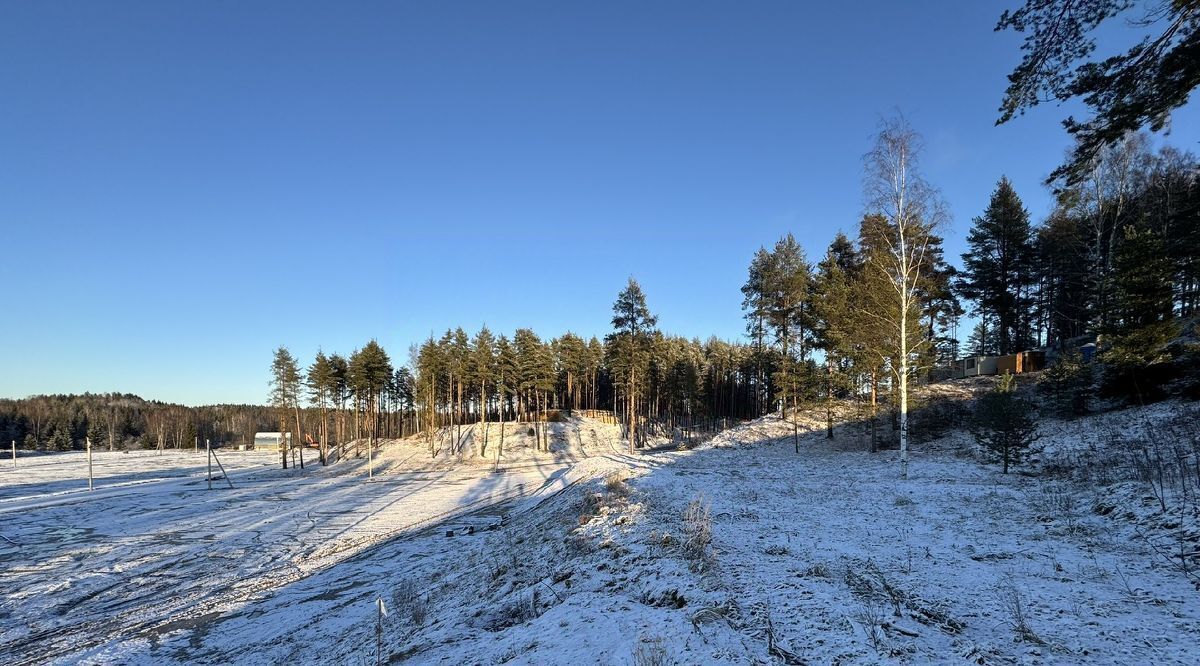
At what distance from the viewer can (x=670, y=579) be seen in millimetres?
6355

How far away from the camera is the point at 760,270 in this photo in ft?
123

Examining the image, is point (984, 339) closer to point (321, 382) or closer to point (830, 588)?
point (830, 588)

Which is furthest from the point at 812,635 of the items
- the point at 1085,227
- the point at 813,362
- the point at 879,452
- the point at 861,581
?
the point at 1085,227

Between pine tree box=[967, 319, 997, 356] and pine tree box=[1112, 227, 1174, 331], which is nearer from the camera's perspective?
pine tree box=[1112, 227, 1174, 331]

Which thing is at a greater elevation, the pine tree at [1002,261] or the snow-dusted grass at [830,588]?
the pine tree at [1002,261]

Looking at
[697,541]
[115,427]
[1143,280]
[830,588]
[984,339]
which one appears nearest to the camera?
[830,588]

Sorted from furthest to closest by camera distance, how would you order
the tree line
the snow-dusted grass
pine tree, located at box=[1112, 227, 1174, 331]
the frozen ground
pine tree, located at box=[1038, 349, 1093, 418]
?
the tree line
pine tree, located at box=[1038, 349, 1093, 418]
pine tree, located at box=[1112, 227, 1174, 331]
the frozen ground
the snow-dusted grass

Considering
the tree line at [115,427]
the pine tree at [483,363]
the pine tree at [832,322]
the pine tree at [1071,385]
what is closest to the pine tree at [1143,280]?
the pine tree at [1071,385]

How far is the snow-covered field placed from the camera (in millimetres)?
4605

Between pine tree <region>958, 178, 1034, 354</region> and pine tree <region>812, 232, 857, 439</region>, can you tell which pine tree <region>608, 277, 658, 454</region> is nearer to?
pine tree <region>812, 232, 857, 439</region>

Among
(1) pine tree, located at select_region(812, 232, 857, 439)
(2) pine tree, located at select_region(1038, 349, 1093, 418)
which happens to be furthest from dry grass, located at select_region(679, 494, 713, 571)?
(2) pine tree, located at select_region(1038, 349, 1093, 418)

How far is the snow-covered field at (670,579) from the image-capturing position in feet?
15.1

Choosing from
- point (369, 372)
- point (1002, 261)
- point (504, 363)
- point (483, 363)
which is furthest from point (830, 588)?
point (369, 372)

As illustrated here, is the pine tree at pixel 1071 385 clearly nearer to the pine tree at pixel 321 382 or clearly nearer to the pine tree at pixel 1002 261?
the pine tree at pixel 1002 261
